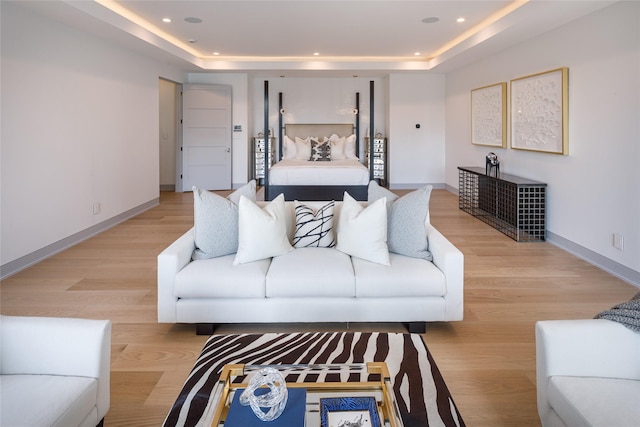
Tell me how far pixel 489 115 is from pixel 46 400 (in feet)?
21.8

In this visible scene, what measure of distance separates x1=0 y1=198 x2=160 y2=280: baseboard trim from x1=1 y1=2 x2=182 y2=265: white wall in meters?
0.05

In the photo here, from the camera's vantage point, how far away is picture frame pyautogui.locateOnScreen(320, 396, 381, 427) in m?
1.39

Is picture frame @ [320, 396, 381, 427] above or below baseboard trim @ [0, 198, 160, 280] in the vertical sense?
below

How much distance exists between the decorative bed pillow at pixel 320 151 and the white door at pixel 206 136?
1.68 meters

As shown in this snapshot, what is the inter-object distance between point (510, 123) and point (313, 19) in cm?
291

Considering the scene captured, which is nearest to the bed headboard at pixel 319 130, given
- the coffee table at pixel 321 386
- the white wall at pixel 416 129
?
the white wall at pixel 416 129

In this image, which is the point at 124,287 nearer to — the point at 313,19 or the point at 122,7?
the point at 122,7

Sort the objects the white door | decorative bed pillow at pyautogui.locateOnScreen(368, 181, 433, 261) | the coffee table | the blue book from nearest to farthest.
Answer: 1. the blue book
2. the coffee table
3. decorative bed pillow at pyautogui.locateOnScreen(368, 181, 433, 261)
4. the white door

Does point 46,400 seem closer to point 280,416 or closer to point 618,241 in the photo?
point 280,416

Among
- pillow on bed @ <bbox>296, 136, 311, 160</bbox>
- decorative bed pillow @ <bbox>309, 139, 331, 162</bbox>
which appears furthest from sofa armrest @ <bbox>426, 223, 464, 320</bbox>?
pillow on bed @ <bbox>296, 136, 311, 160</bbox>

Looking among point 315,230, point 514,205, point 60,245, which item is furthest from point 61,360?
point 514,205

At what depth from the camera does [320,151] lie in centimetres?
923

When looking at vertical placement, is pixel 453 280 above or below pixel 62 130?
below

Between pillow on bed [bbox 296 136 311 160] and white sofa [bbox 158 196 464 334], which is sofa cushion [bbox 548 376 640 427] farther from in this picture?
pillow on bed [bbox 296 136 311 160]
